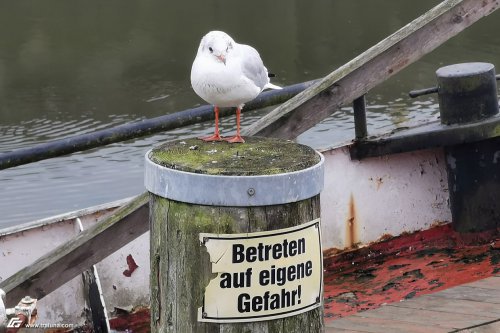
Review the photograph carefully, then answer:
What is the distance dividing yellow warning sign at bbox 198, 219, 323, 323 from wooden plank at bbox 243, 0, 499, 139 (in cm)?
218

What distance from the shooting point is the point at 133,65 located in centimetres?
1141

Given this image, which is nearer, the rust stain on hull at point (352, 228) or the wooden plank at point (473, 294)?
the wooden plank at point (473, 294)

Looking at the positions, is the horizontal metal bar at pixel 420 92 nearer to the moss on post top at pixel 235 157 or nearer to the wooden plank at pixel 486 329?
the wooden plank at pixel 486 329

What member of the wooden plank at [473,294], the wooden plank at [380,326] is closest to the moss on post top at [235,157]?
the wooden plank at [380,326]

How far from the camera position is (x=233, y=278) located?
293 centimetres

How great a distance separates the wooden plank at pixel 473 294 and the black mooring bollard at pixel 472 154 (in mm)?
1567

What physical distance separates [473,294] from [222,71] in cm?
148

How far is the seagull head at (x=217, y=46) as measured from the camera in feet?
11.9

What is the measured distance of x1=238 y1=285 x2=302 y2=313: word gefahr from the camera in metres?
2.94

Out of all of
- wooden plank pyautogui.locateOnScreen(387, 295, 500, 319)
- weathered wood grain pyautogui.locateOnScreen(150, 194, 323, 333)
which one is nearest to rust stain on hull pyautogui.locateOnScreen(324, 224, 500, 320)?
wooden plank pyautogui.locateOnScreen(387, 295, 500, 319)

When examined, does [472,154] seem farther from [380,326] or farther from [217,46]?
[217,46]

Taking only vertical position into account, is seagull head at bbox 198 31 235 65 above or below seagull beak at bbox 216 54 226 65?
above

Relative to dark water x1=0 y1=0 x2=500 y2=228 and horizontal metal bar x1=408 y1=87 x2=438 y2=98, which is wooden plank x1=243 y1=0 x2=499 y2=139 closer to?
horizontal metal bar x1=408 y1=87 x2=438 y2=98

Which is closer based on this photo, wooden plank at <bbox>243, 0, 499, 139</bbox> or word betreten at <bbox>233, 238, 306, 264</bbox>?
word betreten at <bbox>233, 238, 306, 264</bbox>
